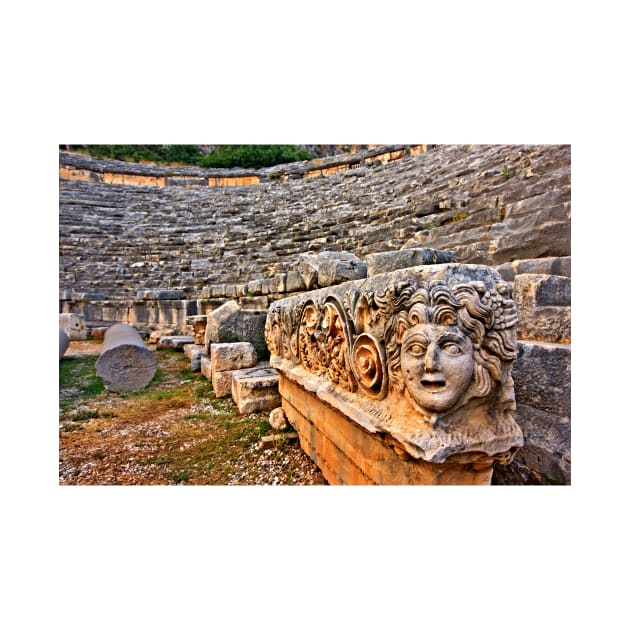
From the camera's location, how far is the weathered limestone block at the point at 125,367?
4.55 m

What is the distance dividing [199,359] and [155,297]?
14.4 feet

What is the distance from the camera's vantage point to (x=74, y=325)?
28.6 feet

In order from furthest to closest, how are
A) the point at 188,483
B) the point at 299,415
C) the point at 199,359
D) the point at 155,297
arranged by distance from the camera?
the point at 155,297 → the point at 199,359 → the point at 299,415 → the point at 188,483

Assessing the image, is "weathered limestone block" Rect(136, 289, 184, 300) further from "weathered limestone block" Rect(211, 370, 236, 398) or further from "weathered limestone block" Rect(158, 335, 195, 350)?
"weathered limestone block" Rect(211, 370, 236, 398)

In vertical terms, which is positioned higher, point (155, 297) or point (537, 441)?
point (155, 297)

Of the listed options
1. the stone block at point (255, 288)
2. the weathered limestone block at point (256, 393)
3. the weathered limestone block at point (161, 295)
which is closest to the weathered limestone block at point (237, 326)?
the stone block at point (255, 288)

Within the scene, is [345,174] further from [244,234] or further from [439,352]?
[439,352]

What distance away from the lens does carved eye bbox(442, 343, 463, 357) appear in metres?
1.50

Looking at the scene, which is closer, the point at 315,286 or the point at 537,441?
the point at 537,441

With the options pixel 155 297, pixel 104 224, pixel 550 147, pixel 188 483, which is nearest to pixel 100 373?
pixel 188 483

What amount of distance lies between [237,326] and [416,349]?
4.11 meters

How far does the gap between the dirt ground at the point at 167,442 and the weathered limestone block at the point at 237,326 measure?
815 millimetres

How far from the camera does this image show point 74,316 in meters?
8.84

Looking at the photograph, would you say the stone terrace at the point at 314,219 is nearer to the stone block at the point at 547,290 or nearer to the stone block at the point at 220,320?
the stone block at the point at 547,290
